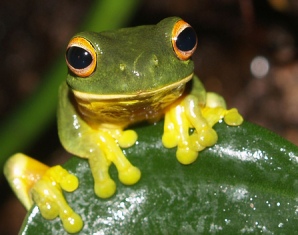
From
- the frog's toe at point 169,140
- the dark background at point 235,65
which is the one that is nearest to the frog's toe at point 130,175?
the frog's toe at point 169,140

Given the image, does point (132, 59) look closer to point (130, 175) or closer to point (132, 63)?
point (132, 63)

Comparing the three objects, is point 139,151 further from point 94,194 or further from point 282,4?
point 282,4

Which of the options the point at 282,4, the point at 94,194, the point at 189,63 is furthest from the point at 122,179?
the point at 282,4

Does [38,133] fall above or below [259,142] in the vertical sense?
below

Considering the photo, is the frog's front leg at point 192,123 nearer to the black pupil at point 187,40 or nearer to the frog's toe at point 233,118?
the frog's toe at point 233,118

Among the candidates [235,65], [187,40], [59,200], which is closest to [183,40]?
[187,40]

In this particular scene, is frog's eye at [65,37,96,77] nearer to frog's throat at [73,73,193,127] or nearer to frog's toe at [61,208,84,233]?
frog's throat at [73,73,193,127]

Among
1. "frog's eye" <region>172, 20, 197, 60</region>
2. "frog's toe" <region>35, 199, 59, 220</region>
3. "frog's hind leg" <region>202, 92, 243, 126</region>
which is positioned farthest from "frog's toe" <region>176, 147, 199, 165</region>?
"frog's toe" <region>35, 199, 59, 220</region>
